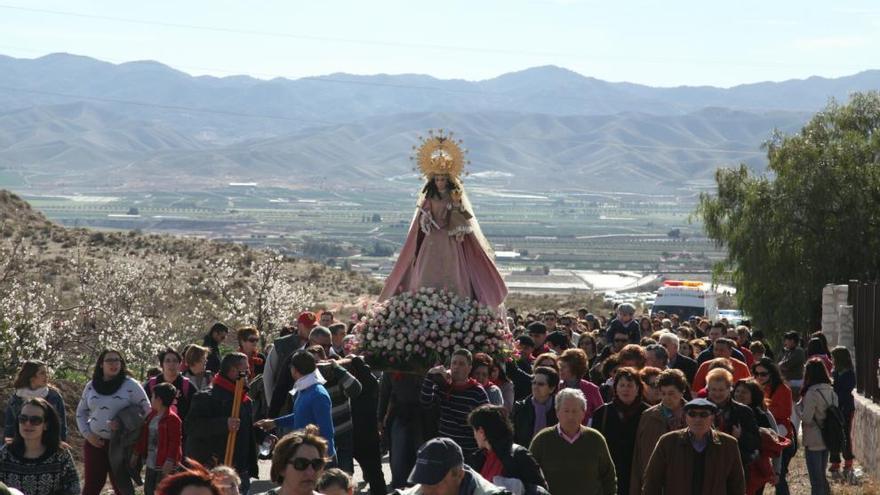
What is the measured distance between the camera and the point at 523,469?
868cm

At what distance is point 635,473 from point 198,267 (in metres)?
43.8

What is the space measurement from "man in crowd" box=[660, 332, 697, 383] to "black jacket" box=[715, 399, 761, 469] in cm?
406

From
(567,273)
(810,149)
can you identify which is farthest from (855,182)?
(567,273)

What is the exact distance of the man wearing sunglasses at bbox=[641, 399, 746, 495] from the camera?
31.3 feet

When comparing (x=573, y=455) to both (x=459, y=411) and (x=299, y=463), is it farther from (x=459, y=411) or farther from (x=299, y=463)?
(x=459, y=411)

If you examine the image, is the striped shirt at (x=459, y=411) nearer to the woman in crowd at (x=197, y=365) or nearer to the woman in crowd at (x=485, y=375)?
the woman in crowd at (x=485, y=375)

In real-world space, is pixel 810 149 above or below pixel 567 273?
above

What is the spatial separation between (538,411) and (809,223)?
1086 inches

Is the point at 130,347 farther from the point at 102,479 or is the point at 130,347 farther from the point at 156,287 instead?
the point at 102,479

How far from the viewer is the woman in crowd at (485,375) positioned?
519 inches

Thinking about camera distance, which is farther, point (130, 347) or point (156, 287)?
point (156, 287)

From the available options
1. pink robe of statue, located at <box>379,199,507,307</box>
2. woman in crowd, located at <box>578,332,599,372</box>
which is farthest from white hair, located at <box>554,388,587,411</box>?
woman in crowd, located at <box>578,332,599,372</box>

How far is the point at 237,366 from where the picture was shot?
12.4 metres

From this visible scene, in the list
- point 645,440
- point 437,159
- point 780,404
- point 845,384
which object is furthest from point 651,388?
point 437,159
